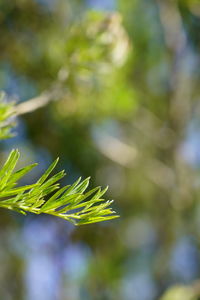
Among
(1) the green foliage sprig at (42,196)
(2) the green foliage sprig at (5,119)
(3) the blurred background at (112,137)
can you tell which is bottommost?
(1) the green foliage sprig at (42,196)

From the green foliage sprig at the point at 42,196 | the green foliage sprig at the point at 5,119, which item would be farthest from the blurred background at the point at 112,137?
the green foliage sprig at the point at 42,196

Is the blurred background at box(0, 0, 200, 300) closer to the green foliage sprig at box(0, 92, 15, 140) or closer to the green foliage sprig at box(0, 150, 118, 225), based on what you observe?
the green foliage sprig at box(0, 92, 15, 140)

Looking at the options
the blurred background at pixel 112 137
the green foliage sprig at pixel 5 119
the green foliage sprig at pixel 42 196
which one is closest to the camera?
the green foliage sprig at pixel 42 196

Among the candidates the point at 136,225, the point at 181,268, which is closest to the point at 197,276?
the point at 181,268

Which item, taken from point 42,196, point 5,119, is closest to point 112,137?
point 5,119

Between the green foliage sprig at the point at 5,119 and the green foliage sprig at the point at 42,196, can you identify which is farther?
the green foliage sprig at the point at 5,119

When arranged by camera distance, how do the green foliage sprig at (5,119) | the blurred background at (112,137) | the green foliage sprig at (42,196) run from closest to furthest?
the green foliage sprig at (42,196) < the green foliage sprig at (5,119) < the blurred background at (112,137)

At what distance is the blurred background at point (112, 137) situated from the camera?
151cm

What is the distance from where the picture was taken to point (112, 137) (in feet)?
7.84

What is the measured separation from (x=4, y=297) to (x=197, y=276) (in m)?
1.29

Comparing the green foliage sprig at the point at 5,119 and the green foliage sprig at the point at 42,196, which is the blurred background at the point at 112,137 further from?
the green foliage sprig at the point at 42,196

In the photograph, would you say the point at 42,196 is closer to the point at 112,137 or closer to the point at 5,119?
the point at 5,119

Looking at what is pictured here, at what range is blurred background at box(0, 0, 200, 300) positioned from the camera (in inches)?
59.4

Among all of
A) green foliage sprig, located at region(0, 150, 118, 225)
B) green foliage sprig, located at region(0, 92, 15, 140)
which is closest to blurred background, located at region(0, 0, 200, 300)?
green foliage sprig, located at region(0, 92, 15, 140)
